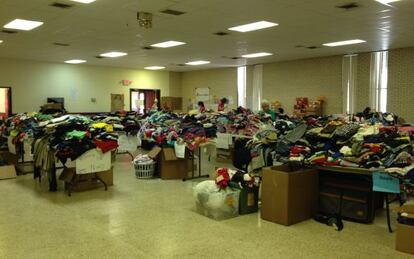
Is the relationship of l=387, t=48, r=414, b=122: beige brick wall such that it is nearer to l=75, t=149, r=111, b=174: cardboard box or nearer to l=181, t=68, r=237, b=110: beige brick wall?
l=181, t=68, r=237, b=110: beige brick wall

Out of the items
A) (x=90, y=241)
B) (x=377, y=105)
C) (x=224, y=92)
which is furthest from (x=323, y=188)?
(x=224, y=92)

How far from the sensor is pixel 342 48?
30.0 feet

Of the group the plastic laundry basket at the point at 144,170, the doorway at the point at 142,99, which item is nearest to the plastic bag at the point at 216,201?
the plastic laundry basket at the point at 144,170

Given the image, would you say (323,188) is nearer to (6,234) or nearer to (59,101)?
(6,234)

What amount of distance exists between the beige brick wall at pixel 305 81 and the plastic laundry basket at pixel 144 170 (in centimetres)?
653

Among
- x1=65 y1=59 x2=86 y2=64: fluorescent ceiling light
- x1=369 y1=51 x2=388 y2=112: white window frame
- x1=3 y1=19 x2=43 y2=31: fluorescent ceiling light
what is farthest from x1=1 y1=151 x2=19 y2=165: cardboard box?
x1=369 y1=51 x2=388 y2=112: white window frame

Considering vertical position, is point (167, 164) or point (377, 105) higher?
point (377, 105)

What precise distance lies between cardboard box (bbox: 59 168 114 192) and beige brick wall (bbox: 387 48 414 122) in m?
7.55

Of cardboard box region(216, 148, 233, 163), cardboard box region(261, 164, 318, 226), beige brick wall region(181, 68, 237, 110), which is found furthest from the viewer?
beige brick wall region(181, 68, 237, 110)

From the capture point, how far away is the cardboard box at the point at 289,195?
3900 mm

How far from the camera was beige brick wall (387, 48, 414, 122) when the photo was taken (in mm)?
9188

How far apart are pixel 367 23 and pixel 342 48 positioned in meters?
2.95

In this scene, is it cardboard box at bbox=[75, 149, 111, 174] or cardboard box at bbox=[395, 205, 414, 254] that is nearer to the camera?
cardboard box at bbox=[395, 205, 414, 254]

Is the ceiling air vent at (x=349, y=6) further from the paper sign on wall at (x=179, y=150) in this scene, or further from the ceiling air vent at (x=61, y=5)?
the ceiling air vent at (x=61, y=5)
